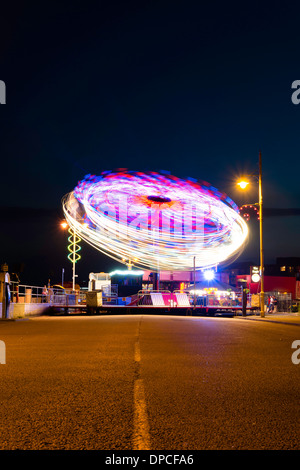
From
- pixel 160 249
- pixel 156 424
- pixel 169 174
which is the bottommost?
pixel 156 424

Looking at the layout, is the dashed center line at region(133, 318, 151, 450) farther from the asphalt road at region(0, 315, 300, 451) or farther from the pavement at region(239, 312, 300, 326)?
the pavement at region(239, 312, 300, 326)

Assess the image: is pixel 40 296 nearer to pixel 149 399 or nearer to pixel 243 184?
pixel 243 184

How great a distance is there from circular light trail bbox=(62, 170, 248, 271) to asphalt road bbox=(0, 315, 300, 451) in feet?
78.4

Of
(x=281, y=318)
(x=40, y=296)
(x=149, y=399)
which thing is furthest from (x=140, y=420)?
(x=40, y=296)

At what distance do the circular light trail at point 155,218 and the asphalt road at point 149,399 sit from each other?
23884mm

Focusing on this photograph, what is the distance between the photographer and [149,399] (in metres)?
5.05

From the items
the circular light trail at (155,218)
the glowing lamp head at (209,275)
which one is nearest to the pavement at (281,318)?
the circular light trail at (155,218)

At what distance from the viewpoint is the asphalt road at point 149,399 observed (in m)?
3.63

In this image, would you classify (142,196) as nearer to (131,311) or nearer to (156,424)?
(131,311)

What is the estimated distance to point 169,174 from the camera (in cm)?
3136

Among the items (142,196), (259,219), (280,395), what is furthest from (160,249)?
(280,395)

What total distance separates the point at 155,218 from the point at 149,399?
36169mm

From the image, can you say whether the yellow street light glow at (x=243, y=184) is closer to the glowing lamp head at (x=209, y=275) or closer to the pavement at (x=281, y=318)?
the pavement at (x=281, y=318)
